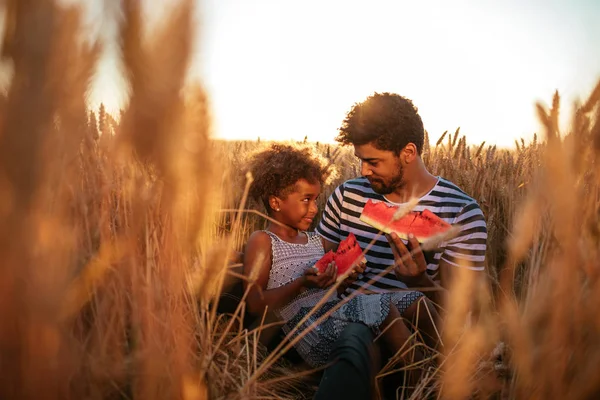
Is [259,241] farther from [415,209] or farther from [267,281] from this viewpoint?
[415,209]

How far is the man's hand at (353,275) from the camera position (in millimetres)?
2243

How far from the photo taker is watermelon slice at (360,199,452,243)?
93.2 inches

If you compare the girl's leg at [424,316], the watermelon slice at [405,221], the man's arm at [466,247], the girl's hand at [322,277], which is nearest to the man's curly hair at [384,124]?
the watermelon slice at [405,221]

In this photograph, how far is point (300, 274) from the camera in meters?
2.67

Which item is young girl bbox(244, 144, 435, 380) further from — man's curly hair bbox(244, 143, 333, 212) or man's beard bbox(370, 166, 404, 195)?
man's beard bbox(370, 166, 404, 195)

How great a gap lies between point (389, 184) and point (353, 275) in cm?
69

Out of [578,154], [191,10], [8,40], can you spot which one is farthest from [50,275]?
[578,154]

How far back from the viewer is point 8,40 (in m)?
0.52

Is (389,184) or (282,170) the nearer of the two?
(389,184)

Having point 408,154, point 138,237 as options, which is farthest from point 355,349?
point 408,154

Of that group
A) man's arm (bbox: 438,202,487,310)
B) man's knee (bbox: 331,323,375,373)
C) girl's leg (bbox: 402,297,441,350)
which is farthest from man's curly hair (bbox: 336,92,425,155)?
man's knee (bbox: 331,323,375,373)

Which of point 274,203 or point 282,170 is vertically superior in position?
point 282,170

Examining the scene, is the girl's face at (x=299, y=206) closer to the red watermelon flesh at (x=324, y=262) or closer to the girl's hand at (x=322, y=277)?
the red watermelon flesh at (x=324, y=262)

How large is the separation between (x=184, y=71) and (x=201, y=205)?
11.7 inches
